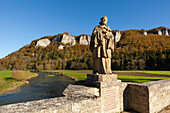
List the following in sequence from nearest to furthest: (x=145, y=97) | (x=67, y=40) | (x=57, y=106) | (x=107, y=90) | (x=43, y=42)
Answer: (x=57, y=106) → (x=107, y=90) → (x=145, y=97) → (x=67, y=40) → (x=43, y=42)

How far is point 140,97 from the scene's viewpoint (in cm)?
588

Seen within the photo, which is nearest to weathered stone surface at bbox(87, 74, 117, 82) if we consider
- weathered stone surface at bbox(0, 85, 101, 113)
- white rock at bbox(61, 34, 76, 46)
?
weathered stone surface at bbox(0, 85, 101, 113)

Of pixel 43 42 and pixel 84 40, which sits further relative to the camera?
pixel 43 42

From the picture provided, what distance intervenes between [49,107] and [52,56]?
11303 centimetres

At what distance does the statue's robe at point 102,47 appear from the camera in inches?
216

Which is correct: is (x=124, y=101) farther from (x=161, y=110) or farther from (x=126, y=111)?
(x=161, y=110)

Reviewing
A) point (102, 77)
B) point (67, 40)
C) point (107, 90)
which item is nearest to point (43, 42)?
point (67, 40)

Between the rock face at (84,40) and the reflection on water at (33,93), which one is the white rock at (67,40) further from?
the reflection on water at (33,93)

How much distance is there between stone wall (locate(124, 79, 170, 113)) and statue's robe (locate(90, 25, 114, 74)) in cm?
201

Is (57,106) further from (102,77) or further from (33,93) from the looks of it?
(33,93)

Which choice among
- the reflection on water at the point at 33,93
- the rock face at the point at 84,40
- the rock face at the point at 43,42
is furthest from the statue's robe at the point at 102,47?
the rock face at the point at 43,42

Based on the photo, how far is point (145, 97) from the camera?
5672 mm

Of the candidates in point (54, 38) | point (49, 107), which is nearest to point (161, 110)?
point (49, 107)

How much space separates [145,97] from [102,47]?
3.52 meters
